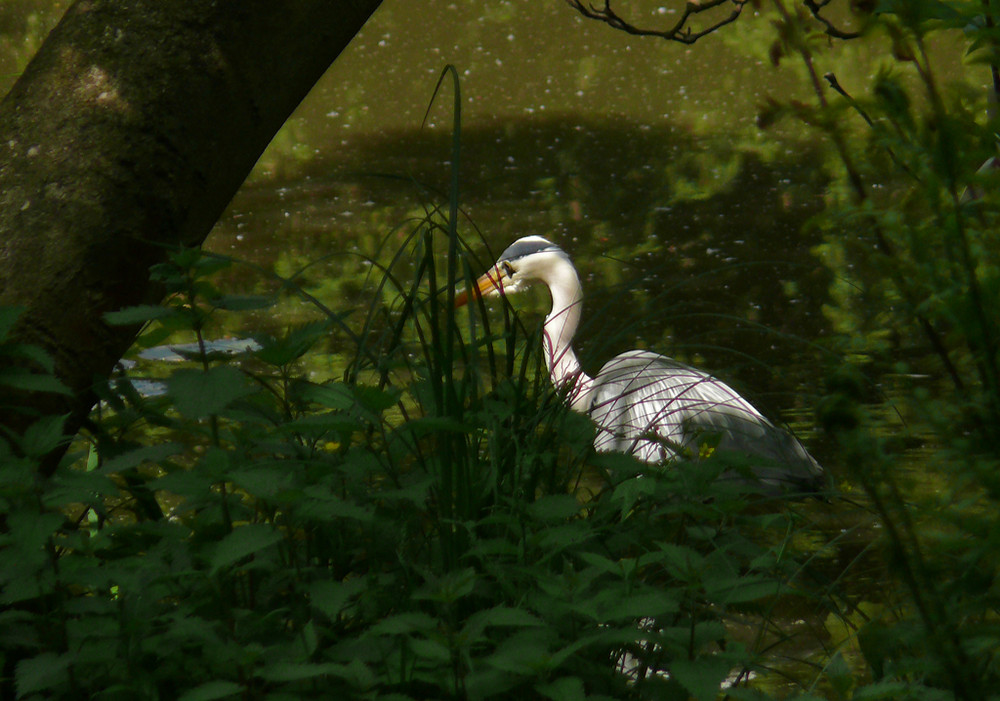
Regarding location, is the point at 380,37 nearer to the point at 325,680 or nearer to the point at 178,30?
the point at 178,30

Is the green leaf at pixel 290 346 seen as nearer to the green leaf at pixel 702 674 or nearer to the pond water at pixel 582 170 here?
the green leaf at pixel 702 674

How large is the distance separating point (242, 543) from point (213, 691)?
177mm

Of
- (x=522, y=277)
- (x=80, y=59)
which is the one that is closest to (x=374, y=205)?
(x=522, y=277)

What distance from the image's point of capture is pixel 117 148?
6.34ft

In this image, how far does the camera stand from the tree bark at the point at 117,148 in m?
1.87

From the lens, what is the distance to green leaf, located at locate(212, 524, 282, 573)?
1.31 meters

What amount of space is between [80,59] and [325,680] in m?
1.24

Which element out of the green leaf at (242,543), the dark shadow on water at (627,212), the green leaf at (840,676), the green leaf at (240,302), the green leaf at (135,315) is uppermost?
the dark shadow on water at (627,212)

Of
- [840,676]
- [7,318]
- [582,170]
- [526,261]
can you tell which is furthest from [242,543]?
[582,170]

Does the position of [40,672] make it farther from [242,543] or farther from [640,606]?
[640,606]

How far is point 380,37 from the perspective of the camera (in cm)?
1139

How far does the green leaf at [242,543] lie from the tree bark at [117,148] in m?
0.60

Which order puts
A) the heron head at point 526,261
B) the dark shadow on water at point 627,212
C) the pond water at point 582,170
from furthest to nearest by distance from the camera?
the pond water at point 582,170
the dark shadow on water at point 627,212
the heron head at point 526,261

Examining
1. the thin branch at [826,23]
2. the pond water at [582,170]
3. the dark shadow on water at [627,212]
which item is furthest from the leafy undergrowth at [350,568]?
the dark shadow on water at [627,212]
